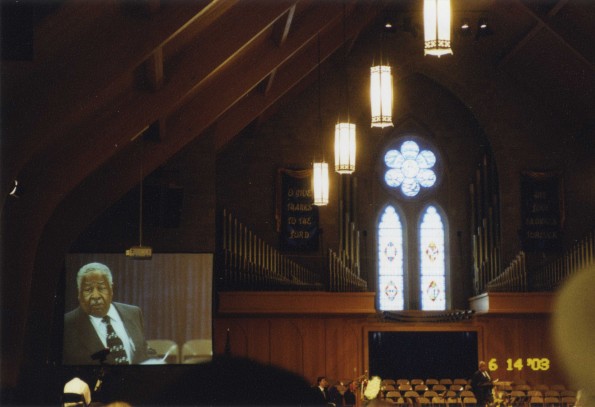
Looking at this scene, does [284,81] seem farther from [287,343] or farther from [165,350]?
[165,350]

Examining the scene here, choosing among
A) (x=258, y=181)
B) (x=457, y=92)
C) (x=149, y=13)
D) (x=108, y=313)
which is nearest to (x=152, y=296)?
(x=108, y=313)

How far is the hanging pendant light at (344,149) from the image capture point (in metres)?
10.6

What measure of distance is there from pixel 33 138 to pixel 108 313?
6.41m

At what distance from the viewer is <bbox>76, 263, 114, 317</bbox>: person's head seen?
1333 cm

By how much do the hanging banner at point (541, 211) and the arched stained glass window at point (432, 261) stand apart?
1717 millimetres

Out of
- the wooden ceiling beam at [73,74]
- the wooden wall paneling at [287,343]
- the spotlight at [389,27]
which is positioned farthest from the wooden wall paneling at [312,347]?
the wooden ceiling beam at [73,74]

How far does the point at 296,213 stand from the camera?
671 inches

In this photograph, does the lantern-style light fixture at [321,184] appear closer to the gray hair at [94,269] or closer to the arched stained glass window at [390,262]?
the gray hair at [94,269]

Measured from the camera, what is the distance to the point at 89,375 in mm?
13281

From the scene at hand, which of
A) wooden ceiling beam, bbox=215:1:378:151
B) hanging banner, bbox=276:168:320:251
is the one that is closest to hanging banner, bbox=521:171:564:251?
hanging banner, bbox=276:168:320:251

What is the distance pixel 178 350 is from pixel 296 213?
4.42 meters

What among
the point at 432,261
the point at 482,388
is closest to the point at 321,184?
the point at 482,388

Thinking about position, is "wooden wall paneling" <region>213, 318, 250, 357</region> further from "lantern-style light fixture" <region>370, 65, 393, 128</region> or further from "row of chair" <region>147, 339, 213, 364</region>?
"lantern-style light fixture" <region>370, 65, 393, 128</region>

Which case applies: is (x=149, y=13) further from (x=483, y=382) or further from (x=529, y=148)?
(x=529, y=148)
